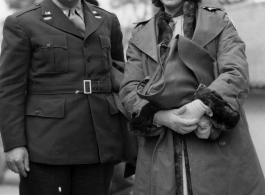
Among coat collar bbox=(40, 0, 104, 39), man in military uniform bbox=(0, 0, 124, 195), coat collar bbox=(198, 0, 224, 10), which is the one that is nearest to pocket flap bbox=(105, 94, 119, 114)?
man in military uniform bbox=(0, 0, 124, 195)

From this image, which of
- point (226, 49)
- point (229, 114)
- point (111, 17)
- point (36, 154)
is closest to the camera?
point (229, 114)

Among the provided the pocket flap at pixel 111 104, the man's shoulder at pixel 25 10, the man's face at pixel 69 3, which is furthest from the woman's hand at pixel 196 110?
the man's shoulder at pixel 25 10

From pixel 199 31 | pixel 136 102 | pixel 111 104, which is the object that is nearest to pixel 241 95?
pixel 199 31

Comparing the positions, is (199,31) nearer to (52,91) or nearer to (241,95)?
(241,95)

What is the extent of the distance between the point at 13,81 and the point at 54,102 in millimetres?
262

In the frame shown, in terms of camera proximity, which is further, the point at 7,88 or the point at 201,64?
the point at 7,88

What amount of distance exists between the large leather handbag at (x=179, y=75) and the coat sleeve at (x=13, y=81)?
74 centimetres

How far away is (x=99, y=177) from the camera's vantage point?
2770 mm

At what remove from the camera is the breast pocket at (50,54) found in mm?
2616

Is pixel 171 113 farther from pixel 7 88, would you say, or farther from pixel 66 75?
pixel 7 88

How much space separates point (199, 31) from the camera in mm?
2328

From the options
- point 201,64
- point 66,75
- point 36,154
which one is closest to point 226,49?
point 201,64

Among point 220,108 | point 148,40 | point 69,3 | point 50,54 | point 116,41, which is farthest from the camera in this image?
point 116,41

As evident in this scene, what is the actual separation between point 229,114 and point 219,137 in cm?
18
